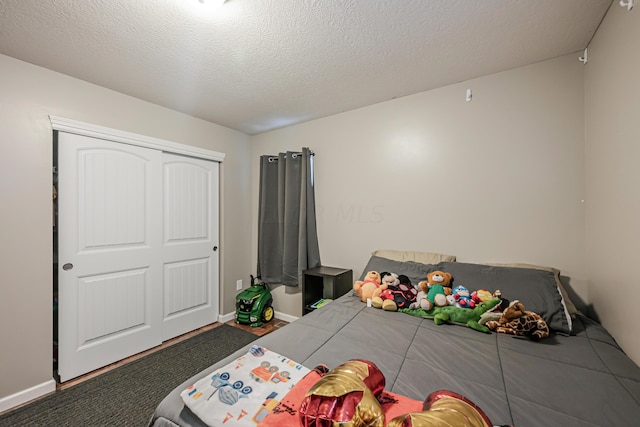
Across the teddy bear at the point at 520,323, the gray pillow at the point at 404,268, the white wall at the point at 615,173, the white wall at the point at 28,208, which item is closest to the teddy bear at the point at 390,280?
the gray pillow at the point at 404,268

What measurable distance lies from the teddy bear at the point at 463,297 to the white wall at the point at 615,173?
0.67 m

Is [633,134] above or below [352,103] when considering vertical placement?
below

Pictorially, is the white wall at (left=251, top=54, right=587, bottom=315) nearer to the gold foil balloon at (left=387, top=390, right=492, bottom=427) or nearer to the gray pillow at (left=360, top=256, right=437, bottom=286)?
the gray pillow at (left=360, top=256, right=437, bottom=286)

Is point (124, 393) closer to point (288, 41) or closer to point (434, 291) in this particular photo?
point (434, 291)

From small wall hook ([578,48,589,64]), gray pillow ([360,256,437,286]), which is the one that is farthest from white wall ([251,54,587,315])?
gray pillow ([360,256,437,286])

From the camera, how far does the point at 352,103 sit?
8.59 ft

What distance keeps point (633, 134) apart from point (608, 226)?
1.74ft

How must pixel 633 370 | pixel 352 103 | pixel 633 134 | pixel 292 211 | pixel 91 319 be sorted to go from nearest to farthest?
pixel 633 370
pixel 633 134
pixel 91 319
pixel 352 103
pixel 292 211

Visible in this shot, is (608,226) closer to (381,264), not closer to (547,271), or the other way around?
(547,271)

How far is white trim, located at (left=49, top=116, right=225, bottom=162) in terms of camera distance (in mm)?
2014

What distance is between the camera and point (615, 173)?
139cm

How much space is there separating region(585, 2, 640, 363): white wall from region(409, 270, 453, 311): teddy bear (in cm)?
81

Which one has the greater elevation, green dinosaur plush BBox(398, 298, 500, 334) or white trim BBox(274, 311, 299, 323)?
green dinosaur plush BBox(398, 298, 500, 334)

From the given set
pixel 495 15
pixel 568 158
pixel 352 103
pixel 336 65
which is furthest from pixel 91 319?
pixel 568 158
